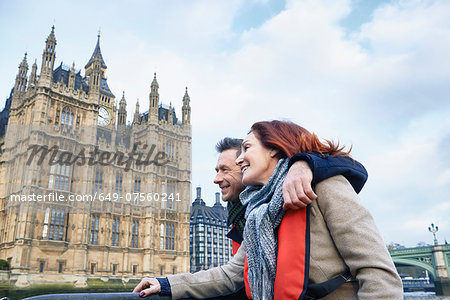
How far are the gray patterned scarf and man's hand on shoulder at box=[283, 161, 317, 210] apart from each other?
9 centimetres

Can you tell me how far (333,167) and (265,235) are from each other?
0.40 meters

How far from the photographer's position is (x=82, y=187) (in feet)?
87.7

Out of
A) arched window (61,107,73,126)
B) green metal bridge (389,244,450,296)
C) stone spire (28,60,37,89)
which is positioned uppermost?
stone spire (28,60,37,89)

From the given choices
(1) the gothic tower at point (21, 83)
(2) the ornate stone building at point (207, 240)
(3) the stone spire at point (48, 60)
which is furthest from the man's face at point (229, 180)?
(2) the ornate stone building at point (207, 240)

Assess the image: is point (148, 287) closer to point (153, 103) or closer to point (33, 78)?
point (33, 78)

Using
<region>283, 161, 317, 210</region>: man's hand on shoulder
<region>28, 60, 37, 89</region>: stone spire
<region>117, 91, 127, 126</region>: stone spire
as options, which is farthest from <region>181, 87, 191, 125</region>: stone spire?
<region>283, 161, 317, 210</region>: man's hand on shoulder

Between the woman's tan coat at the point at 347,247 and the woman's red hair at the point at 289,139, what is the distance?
0.65 ft

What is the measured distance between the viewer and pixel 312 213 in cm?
144

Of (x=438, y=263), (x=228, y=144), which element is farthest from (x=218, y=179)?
(x=438, y=263)

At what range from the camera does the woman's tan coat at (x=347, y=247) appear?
1247 mm

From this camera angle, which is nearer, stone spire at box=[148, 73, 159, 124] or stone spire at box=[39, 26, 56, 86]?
stone spire at box=[39, 26, 56, 86]

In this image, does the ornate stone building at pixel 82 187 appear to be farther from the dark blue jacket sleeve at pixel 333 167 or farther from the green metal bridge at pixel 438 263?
the dark blue jacket sleeve at pixel 333 167

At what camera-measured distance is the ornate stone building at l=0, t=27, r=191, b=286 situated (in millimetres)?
24141

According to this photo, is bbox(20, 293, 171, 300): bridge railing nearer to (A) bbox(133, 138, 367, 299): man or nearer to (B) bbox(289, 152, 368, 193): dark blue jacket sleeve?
(A) bbox(133, 138, 367, 299): man
